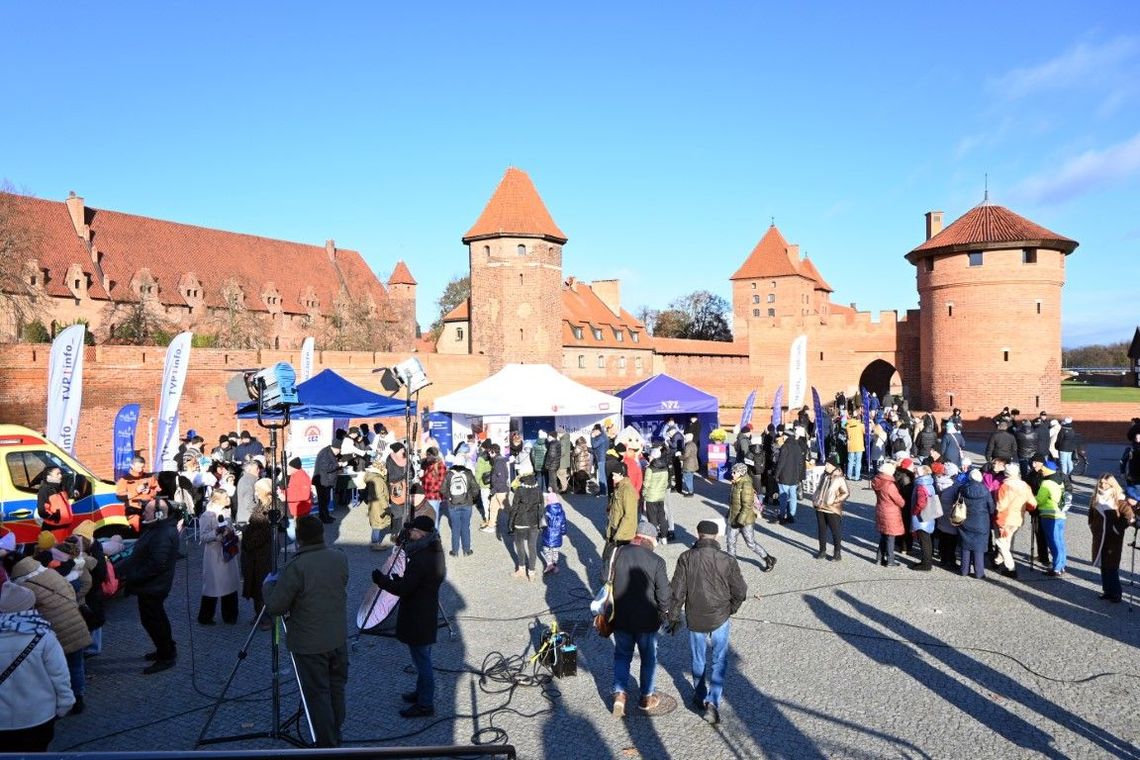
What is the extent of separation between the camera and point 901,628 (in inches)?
299

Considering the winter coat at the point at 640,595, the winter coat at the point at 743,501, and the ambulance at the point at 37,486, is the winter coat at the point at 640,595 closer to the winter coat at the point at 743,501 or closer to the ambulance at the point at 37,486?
the winter coat at the point at 743,501

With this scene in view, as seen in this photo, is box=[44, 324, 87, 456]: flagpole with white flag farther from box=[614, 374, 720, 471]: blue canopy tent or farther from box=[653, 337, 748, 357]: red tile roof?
box=[653, 337, 748, 357]: red tile roof

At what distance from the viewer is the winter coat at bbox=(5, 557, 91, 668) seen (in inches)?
204

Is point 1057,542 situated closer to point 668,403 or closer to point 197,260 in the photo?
point 668,403

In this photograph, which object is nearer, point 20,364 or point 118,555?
point 118,555

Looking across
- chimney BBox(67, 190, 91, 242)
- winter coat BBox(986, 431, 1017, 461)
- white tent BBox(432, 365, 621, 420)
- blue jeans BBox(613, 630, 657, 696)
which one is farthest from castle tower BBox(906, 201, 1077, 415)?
chimney BBox(67, 190, 91, 242)

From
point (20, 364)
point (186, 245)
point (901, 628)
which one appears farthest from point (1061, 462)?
point (186, 245)

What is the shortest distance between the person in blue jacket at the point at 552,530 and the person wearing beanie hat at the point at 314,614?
15.3 feet

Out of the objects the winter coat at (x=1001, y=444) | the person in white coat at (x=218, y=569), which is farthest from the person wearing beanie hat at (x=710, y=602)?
the winter coat at (x=1001, y=444)

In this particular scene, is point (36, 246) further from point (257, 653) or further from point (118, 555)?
point (257, 653)

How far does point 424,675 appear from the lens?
5.68 meters

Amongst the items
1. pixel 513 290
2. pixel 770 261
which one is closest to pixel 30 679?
pixel 513 290

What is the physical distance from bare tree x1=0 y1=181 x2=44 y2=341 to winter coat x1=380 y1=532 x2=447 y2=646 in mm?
32272

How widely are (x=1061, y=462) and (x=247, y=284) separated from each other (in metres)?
46.4
